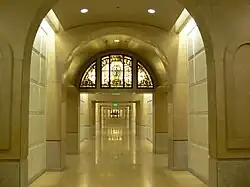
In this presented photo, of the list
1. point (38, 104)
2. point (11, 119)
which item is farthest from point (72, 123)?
point (11, 119)

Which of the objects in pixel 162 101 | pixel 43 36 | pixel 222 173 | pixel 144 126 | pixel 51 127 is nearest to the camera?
pixel 222 173

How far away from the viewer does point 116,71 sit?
16.7 metres

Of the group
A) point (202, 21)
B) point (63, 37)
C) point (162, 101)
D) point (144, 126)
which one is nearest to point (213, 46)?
point (202, 21)

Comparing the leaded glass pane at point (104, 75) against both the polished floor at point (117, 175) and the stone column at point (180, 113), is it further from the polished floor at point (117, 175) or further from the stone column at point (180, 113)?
the stone column at point (180, 113)

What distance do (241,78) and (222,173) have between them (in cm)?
160

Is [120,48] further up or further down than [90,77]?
further up

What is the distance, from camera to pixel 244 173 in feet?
18.9

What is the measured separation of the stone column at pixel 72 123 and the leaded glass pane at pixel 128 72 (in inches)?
99.1

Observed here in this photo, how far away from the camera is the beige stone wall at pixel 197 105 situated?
27.8 feet

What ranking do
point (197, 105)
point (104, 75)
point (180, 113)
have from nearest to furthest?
point (197, 105) → point (180, 113) → point (104, 75)

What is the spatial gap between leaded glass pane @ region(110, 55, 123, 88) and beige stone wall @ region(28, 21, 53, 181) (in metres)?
6.63

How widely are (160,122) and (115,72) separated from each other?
3178 millimetres

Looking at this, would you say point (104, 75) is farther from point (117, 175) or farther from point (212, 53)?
point (212, 53)

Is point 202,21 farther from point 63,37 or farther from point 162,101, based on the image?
point 162,101
